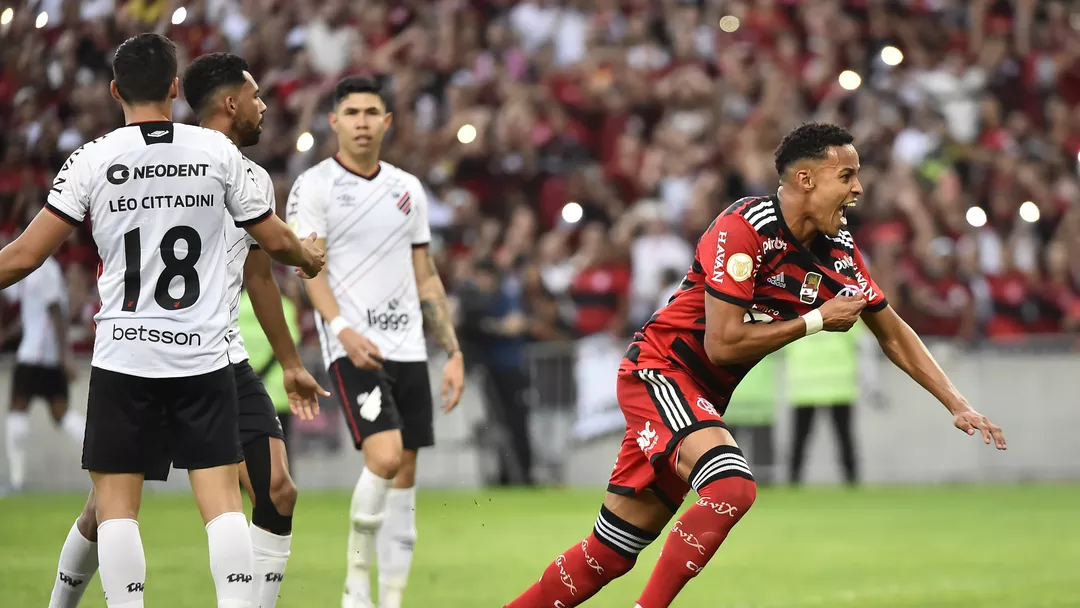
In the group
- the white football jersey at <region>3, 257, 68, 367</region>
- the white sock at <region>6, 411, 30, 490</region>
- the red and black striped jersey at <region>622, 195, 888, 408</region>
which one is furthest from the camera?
the white sock at <region>6, 411, 30, 490</region>

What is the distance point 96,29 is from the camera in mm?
13125

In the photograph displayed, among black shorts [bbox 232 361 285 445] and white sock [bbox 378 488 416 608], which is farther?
white sock [bbox 378 488 416 608]

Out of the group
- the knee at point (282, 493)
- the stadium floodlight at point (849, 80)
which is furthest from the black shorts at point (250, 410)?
the stadium floodlight at point (849, 80)

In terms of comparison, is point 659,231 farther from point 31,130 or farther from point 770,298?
point 770,298

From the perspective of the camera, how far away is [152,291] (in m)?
5.77

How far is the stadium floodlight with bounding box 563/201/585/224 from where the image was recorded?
1939cm

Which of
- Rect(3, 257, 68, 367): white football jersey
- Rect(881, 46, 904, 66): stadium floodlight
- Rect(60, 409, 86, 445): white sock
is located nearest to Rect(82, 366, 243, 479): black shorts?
Rect(3, 257, 68, 367): white football jersey

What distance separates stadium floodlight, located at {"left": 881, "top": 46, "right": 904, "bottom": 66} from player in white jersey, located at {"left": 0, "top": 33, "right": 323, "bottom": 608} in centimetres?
1713

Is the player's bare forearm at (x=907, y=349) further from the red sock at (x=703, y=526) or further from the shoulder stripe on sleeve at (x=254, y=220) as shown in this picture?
the shoulder stripe on sleeve at (x=254, y=220)

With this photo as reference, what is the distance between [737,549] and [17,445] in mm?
8855

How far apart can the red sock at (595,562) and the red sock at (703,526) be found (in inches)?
14.0

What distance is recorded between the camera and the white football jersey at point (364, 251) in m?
8.68

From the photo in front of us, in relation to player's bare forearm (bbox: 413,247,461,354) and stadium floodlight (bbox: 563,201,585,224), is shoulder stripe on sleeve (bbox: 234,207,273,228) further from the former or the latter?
stadium floodlight (bbox: 563,201,585,224)

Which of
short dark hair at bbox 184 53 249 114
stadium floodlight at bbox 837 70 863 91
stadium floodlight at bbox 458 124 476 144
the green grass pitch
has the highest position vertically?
stadium floodlight at bbox 837 70 863 91
